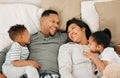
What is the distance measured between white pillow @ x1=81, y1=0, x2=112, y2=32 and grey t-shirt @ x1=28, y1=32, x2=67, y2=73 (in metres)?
0.25

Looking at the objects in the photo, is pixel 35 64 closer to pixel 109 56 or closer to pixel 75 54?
pixel 75 54

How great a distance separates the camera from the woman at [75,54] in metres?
2.00

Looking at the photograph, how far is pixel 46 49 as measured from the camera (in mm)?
2242

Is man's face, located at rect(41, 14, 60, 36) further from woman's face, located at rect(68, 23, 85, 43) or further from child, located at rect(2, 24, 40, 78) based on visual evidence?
child, located at rect(2, 24, 40, 78)

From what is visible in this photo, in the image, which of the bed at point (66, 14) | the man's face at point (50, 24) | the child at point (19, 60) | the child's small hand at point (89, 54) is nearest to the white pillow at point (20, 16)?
the bed at point (66, 14)

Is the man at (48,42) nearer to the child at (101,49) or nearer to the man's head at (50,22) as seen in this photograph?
the man's head at (50,22)

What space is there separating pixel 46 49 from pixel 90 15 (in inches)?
20.6

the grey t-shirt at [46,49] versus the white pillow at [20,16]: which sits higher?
the white pillow at [20,16]

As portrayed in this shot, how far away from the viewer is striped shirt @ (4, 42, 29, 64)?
6.65 feet

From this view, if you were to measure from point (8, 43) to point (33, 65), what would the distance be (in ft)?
1.22

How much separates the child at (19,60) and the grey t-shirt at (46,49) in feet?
0.27

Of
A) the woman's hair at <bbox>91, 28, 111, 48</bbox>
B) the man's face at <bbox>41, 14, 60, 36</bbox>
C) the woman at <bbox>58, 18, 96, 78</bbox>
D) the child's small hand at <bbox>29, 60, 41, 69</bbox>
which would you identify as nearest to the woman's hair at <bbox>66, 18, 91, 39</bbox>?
the woman at <bbox>58, 18, 96, 78</bbox>

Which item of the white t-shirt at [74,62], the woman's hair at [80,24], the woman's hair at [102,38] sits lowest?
the white t-shirt at [74,62]

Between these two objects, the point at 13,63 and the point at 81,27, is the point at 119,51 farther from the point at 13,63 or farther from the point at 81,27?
the point at 13,63
